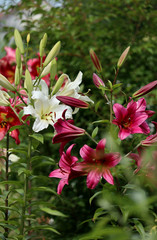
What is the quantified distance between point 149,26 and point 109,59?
45cm

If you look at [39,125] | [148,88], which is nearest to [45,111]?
[39,125]

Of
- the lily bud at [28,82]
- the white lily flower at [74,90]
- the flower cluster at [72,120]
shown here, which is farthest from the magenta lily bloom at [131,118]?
the lily bud at [28,82]

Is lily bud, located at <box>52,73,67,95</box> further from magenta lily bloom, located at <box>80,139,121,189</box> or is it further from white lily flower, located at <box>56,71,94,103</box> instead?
magenta lily bloom, located at <box>80,139,121,189</box>

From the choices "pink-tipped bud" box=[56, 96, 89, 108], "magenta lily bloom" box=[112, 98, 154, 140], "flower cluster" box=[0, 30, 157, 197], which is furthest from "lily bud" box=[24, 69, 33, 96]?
"magenta lily bloom" box=[112, 98, 154, 140]

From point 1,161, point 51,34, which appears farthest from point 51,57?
point 51,34

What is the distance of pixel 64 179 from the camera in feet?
2.54

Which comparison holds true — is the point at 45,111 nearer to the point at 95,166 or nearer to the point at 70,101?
the point at 70,101

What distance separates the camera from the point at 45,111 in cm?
85

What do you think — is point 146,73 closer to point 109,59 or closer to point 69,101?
point 109,59

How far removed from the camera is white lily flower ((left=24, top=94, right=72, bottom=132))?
32.4 inches

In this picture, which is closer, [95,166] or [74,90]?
[95,166]

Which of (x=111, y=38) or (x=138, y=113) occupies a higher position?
(x=138, y=113)

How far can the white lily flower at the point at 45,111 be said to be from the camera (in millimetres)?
822

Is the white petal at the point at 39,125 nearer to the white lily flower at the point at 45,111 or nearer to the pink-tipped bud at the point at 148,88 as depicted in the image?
the white lily flower at the point at 45,111
